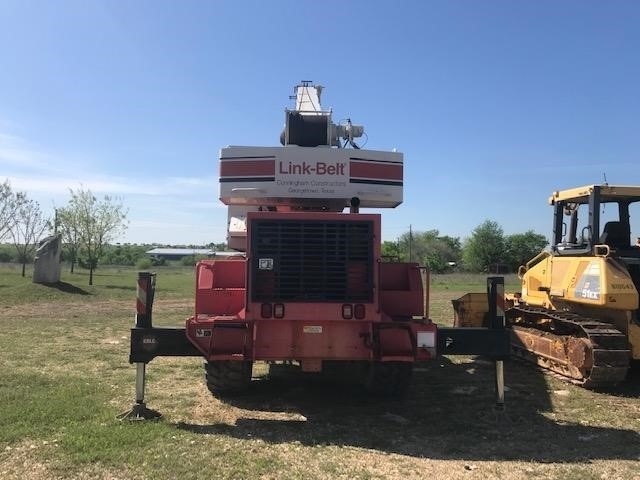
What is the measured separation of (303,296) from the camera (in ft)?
21.1

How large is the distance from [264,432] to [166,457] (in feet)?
3.70

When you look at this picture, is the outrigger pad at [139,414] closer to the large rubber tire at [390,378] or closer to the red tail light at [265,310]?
the red tail light at [265,310]

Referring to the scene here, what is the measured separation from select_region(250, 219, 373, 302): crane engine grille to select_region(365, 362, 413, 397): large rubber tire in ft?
3.88

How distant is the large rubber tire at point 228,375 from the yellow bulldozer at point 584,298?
4.36m

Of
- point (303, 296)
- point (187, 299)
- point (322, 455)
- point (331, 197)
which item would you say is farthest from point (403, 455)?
point (187, 299)

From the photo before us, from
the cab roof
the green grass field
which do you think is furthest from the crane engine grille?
the cab roof

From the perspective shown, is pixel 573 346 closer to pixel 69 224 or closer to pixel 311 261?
pixel 311 261

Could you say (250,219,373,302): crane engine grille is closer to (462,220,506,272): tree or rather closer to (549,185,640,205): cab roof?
(549,185,640,205): cab roof

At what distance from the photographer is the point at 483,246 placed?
91.8 metres

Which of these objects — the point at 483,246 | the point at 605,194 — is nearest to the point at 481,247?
the point at 483,246

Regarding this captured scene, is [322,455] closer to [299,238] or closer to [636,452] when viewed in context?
[299,238]

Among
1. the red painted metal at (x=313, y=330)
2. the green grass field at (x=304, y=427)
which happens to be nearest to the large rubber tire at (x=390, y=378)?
the green grass field at (x=304, y=427)

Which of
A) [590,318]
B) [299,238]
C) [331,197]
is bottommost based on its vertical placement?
[590,318]

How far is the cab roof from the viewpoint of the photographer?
9047 mm
